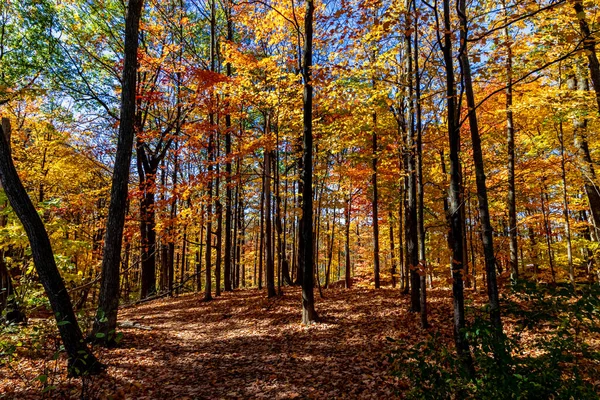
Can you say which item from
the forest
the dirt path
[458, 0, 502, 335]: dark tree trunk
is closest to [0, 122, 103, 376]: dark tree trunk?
the forest

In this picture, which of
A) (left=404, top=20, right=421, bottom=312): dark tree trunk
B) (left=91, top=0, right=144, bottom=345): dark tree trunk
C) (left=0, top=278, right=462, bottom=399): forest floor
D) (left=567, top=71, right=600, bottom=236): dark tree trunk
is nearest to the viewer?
(left=0, top=278, right=462, bottom=399): forest floor

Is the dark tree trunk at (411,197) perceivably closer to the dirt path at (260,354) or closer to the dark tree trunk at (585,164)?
the dirt path at (260,354)

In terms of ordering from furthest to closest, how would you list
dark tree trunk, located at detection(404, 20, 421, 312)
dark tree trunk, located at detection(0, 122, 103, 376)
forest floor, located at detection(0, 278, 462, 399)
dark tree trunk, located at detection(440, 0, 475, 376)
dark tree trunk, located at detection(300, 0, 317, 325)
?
dark tree trunk, located at detection(300, 0, 317, 325), dark tree trunk, located at detection(404, 20, 421, 312), dark tree trunk, located at detection(0, 122, 103, 376), forest floor, located at detection(0, 278, 462, 399), dark tree trunk, located at detection(440, 0, 475, 376)

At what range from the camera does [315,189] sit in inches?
752

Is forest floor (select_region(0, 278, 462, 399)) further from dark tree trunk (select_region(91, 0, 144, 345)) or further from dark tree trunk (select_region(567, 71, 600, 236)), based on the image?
dark tree trunk (select_region(567, 71, 600, 236))

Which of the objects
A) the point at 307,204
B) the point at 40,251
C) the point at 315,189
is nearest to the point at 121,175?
the point at 40,251

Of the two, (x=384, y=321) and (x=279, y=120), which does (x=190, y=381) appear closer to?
(x=384, y=321)

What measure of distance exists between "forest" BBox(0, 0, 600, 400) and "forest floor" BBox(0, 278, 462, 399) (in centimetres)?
6

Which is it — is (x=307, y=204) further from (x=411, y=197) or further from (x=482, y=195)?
(x=482, y=195)

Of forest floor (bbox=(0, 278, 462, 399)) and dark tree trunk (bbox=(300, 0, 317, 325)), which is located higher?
dark tree trunk (bbox=(300, 0, 317, 325))

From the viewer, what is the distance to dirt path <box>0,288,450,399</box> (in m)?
5.05

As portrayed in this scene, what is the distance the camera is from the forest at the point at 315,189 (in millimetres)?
4113

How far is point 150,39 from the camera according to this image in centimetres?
1584

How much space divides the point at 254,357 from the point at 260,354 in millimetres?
190
